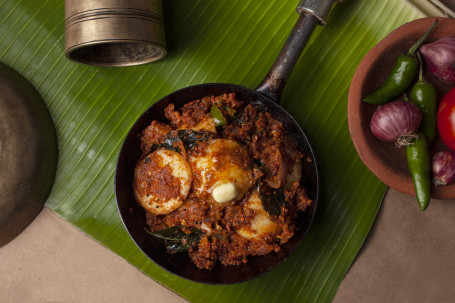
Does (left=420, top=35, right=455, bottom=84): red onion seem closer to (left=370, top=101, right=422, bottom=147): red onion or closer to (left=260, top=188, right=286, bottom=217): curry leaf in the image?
(left=370, top=101, right=422, bottom=147): red onion

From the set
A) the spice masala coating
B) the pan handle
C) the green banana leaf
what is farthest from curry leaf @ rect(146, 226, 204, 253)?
the pan handle

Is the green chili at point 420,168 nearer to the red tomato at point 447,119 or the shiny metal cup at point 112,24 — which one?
the red tomato at point 447,119

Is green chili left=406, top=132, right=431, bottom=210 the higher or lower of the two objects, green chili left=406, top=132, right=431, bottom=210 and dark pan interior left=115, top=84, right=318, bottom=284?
the higher

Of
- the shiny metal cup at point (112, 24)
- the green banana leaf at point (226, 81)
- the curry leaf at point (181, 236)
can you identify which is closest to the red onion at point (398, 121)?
the green banana leaf at point (226, 81)

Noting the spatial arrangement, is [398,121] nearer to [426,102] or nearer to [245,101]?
[426,102]

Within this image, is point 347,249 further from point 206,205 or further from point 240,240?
point 206,205

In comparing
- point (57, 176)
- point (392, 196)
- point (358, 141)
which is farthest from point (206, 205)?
point (392, 196)
